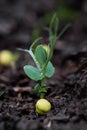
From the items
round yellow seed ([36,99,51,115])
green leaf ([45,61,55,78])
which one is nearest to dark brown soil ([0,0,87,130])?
round yellow seed ([36,99,51,115])

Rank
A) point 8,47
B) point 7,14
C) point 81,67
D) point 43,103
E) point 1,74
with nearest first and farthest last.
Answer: point 43,103
point 81,67
point 1,74
point 8,47
point 7,14

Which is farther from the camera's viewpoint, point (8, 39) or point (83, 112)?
point (8, 39)

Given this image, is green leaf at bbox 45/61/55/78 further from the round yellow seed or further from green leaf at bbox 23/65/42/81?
the round yellow seed

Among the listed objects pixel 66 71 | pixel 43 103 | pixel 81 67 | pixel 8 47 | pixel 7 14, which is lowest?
pixel 43 103

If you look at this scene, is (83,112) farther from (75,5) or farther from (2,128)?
(75,5)

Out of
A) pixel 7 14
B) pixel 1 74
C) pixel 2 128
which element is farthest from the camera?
pixel 7 14

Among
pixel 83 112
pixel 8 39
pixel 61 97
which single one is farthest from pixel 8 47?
pixel 83 112

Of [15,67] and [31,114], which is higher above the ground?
[15,67]
